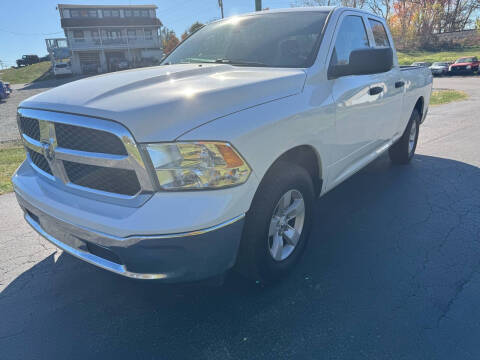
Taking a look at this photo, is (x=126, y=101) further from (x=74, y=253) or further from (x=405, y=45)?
(x=405, y=45)

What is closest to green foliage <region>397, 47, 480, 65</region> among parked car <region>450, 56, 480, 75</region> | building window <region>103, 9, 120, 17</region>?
parked car <region>450, 56, 480, 75</region>

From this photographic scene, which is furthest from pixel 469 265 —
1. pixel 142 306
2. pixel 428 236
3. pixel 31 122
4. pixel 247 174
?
pixel 31 122

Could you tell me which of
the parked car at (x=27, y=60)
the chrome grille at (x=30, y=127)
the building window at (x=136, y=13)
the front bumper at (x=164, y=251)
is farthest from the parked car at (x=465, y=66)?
the parked car at (x=27, y=60)

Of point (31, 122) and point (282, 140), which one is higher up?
point (31, 122)

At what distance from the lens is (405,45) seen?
162 feet

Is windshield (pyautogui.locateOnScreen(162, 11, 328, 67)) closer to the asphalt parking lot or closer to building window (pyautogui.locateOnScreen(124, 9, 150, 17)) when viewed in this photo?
the asphalt parking lot

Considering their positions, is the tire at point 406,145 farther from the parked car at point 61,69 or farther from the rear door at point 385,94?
the parked car at point 61,69

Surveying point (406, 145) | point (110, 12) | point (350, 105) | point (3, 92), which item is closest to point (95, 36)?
point (110, 12)

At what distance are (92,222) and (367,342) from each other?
169 centimetres

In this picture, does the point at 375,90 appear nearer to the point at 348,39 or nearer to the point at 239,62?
the point at 348,39

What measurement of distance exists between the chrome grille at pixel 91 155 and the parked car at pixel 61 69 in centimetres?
4838

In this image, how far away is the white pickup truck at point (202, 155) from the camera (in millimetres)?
1843

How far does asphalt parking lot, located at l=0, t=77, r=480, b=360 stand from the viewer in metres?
2.10

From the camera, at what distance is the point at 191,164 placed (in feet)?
6.12
